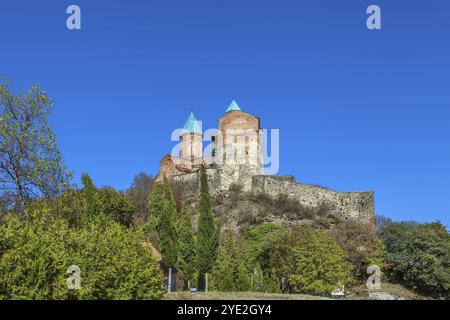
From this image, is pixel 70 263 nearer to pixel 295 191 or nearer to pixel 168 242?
pixel 168 242

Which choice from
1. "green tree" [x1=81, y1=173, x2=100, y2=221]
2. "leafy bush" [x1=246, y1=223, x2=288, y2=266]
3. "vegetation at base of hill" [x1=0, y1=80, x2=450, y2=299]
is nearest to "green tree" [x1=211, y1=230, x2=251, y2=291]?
"vegetation at base of hill" [x1=0, y1=80, x2=450, y2=299]

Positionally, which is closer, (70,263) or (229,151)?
(70,263)

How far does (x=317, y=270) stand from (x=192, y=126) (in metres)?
40.1

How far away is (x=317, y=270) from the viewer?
34.2 m

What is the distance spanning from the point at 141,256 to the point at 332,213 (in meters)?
39.2

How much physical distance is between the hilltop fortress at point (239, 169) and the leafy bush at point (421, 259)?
9633 millimetres

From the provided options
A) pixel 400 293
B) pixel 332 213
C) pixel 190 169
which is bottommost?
pixel 400 293

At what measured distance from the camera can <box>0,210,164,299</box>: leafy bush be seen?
15.9 m

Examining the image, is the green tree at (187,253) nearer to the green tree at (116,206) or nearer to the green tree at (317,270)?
the green tree at (317,270)

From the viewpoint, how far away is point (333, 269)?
34562 millimetres

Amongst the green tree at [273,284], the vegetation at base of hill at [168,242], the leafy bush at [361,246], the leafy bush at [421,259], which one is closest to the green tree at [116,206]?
the vegetation at base of hill at [168,242]

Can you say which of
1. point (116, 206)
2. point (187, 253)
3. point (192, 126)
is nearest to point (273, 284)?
point (187, 253)

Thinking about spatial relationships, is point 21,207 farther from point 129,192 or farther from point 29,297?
point 129,192
